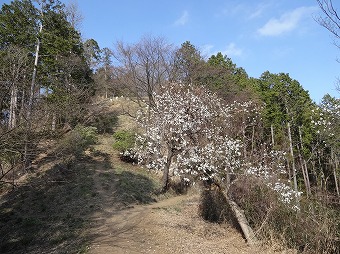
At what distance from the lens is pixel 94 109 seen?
24.3 m

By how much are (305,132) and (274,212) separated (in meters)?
18.3

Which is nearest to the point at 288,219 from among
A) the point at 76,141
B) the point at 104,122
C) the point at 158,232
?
the point at 158,232

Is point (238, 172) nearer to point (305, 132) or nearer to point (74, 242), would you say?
point (74, 242)

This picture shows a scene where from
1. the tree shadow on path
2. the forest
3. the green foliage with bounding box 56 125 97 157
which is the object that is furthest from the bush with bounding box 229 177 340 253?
the green foliage with bounding box 56 125 97 157

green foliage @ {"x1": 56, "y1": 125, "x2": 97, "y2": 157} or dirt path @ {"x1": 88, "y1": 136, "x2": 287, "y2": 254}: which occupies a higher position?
green foliage @ {"x1": 56, "y1": 125, "x2": 97, "y2": 157}

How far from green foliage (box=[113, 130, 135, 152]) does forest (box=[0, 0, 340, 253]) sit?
114 mm

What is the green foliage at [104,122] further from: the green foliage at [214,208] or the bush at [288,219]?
the bush at [288,219]

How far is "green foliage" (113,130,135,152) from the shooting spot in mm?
21397

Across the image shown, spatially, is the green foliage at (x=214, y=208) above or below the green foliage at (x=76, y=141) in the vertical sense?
below

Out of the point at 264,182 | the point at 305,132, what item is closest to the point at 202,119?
the point at 264,182

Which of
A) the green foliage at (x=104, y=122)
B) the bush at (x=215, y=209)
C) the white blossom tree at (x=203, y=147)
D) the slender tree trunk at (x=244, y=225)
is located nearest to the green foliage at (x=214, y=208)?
the bush at (x=215, y=209)

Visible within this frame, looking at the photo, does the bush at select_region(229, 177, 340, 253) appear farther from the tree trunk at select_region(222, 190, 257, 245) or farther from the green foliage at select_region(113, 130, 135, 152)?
the green foliage at select_region(113, 130, 135, 152)

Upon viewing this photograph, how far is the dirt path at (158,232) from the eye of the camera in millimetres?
8727

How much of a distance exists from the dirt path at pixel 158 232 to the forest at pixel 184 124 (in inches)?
35.4
